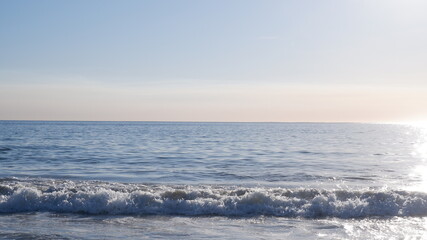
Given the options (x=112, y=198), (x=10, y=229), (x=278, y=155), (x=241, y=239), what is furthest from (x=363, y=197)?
(x=278, y=155)

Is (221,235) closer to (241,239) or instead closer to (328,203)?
(241,239)

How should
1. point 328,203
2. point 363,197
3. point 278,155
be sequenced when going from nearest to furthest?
point 328,203
point 363,197
point 278,155

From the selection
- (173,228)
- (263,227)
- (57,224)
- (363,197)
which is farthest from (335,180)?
(57,224)

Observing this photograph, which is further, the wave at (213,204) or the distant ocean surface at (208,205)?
the wave at (213,204)

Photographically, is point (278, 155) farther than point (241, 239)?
Yes

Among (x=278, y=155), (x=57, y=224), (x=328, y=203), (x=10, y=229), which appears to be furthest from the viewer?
(x=278, y=155)

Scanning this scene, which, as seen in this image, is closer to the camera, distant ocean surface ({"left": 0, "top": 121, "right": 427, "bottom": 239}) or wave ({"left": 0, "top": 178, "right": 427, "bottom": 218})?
distant ocean surface ({"left": 0, "top": 121, "right": 427, "bottom": 239})

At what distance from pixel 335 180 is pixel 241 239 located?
13304 mm

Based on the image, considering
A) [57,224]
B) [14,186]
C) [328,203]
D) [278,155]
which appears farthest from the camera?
[278,155]

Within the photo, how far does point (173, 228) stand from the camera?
43.7ft

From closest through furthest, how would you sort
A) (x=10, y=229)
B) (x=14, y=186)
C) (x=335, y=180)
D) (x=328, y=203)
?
(x=10, y=229)
(x=328, y=203)
(x=14, y=186)
(x=335, y=180)

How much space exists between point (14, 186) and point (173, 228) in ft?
29.3

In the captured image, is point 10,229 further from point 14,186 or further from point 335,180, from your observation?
point 335,180

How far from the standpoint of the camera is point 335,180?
24.0m
